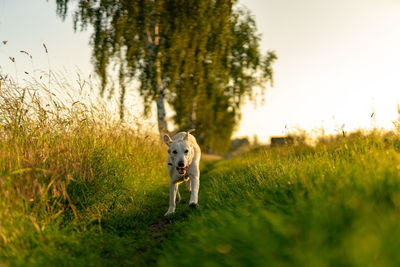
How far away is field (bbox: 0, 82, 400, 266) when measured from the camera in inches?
86.7

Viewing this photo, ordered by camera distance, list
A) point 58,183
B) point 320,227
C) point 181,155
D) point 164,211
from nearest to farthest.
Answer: point 320,227, point 58,183, point 181,155, point 164,211

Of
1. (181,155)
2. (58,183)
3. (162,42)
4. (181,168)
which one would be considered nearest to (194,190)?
(181,168)

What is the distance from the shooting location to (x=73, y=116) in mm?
5527

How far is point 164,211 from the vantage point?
5.60 meters

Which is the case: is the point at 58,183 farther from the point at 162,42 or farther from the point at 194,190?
the point at 162,42

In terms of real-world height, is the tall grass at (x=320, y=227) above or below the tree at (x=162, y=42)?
below

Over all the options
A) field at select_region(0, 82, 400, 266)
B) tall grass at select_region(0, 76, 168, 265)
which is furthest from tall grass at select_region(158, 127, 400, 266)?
tall grass at select_region(0, 76, 168, 265)

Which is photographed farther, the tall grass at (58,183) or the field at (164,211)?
the tall grass at (58,183)

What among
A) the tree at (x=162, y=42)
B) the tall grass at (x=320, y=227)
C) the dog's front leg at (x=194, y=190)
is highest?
the tree at (x=162, y=42)

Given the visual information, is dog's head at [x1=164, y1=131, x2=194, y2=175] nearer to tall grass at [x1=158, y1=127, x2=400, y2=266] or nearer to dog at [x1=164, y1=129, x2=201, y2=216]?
dog at [x1=164, y1=129, x2=201, y2=216]

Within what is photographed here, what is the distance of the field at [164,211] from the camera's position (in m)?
2.20

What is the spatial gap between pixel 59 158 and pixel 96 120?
208cm

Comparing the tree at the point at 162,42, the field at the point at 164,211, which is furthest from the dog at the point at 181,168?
the tree at the point at 162,42

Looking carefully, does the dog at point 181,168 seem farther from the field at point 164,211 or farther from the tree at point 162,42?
the tree at point 162,42
